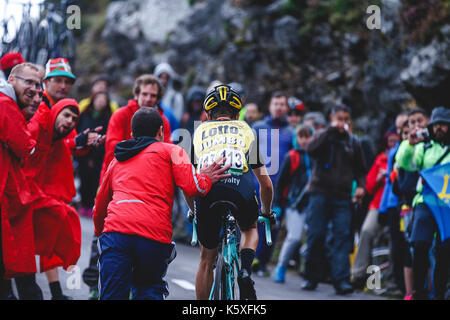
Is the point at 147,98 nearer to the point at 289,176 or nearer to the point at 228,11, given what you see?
the point at 289,176

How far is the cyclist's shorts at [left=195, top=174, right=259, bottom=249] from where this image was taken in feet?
18.5

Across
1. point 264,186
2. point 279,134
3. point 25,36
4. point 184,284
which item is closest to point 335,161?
point 279,134

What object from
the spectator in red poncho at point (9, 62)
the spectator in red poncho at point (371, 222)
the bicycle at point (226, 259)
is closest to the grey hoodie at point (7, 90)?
the bicycle at point (226, 259)

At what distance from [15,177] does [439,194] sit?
4.52 m

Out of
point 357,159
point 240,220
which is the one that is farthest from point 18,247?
point 357,159

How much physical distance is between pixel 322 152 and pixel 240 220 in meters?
4.05

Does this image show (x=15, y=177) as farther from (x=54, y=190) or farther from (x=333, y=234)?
(x=333, y=234)

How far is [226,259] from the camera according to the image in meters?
5.52

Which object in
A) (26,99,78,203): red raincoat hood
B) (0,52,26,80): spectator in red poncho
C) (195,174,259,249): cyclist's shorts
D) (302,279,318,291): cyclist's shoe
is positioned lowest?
(302,279,318,291): cyclist's shoe

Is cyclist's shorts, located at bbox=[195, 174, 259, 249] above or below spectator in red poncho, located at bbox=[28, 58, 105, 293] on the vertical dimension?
below

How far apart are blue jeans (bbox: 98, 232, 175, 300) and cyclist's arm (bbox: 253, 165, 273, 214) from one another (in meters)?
1.11

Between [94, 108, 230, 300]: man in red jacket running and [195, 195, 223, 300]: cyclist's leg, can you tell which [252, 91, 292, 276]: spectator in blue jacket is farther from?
[94, 108, 230, 300]: man in red jacket running

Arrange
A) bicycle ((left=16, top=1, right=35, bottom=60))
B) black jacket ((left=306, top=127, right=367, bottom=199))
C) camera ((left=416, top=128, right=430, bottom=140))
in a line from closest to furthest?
camera ((left=416, top=128, right=430, bottom=140)) < black jacket ((left=306, top=127, right=367, bottom=199)) < bicycle ((left=16, top=1, right=35, bottom=60))

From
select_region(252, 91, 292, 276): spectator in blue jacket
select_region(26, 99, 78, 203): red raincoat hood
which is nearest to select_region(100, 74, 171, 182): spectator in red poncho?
select_region(26, 99, 78, 203): red raincoat hood
